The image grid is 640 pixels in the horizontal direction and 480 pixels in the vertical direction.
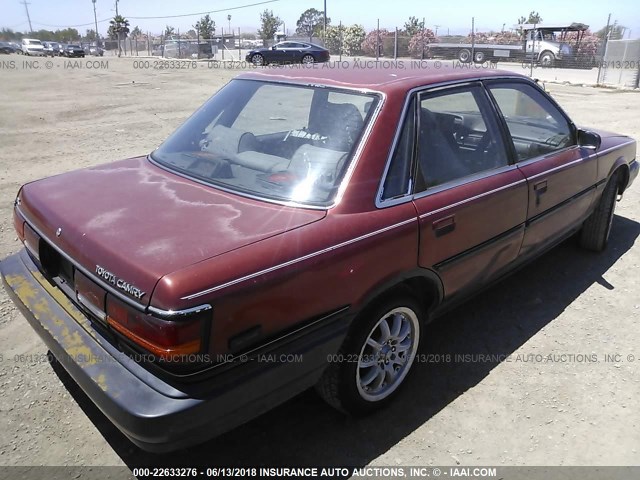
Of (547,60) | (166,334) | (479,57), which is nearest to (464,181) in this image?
(166,334)

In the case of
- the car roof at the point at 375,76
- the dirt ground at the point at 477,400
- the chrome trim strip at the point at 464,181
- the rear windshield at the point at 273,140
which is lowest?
the dirt ground at the point at 477,400

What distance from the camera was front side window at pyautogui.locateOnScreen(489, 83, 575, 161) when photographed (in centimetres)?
347

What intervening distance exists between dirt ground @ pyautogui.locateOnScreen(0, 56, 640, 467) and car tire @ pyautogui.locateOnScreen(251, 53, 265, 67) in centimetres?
2537

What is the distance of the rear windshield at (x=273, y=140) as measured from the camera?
246cm

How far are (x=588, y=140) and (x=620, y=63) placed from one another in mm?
20800

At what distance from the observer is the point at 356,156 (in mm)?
2428

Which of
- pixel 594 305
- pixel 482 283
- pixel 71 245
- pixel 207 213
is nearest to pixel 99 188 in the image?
pixel 71 245

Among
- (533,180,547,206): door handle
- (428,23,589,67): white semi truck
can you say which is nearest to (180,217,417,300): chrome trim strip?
(533,180,547,206): door handle

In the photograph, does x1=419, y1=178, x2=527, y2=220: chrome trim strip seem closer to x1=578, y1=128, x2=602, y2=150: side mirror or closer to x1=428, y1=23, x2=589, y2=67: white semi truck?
x1=578, y1=128, x2=602, y2=150: side mirror

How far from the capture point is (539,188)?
3.36 metres

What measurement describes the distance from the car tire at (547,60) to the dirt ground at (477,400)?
27.5 m

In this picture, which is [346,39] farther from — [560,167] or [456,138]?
[456,138]

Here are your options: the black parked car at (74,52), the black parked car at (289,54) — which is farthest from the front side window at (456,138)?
the black parked car at (74,52)

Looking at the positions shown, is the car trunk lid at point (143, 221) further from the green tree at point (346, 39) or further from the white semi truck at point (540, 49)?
the green tree at point (346, 39)
